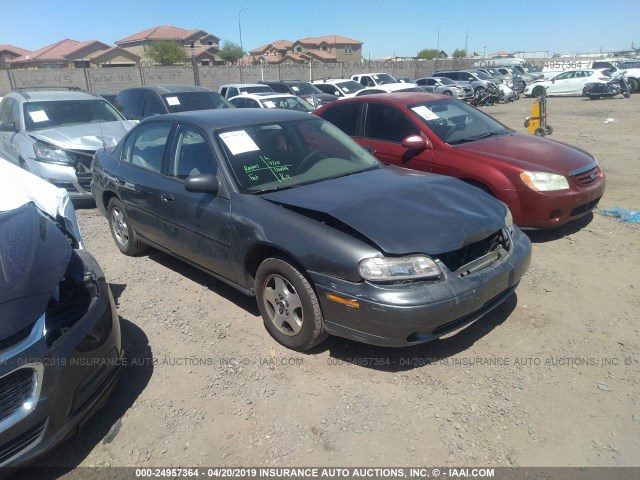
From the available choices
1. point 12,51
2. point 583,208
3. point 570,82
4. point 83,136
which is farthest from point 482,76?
point 12,51

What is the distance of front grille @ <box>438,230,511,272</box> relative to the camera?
300 cm

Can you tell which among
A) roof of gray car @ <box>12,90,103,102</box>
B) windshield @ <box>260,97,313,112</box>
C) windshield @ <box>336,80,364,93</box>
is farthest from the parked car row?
windshield @ <box>336,80,364,93</box>

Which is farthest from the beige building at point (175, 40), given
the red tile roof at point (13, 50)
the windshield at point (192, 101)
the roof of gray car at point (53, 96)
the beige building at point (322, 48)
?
the roof of gray car at point (53, 96)

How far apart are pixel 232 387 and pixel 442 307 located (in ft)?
4.74

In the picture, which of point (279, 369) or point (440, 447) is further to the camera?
point (279, 369)

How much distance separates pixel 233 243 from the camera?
3.48 metres

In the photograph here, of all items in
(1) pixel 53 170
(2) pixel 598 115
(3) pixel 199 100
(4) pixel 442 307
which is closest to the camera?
(4) pixel 442 307

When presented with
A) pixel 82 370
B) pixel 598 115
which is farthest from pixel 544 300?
pixel 598 115

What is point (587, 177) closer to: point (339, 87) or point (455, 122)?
point (455, 122)

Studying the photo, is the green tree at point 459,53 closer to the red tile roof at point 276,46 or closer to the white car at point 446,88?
the red tile roof at point 276,46

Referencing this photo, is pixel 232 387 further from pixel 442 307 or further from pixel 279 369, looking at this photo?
pixel 442 307

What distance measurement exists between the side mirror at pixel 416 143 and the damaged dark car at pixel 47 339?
372 centimetres

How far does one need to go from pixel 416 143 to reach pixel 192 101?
6610 millimetres

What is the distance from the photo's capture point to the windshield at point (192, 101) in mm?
9975
